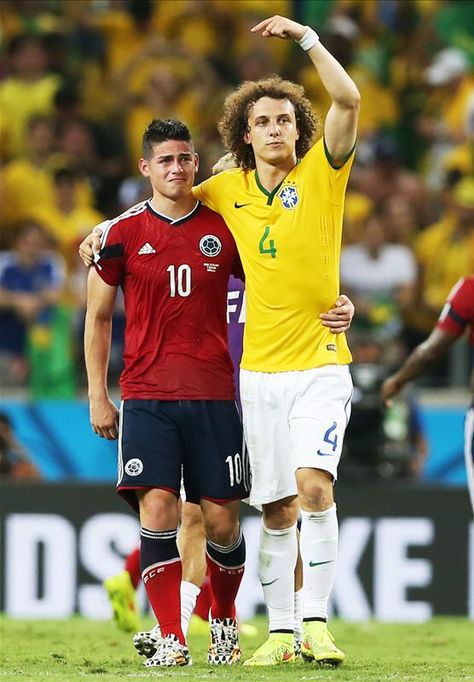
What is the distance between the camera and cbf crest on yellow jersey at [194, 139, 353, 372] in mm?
6680

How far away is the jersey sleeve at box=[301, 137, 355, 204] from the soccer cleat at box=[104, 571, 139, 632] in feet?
10.0

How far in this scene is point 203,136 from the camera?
15055 mm

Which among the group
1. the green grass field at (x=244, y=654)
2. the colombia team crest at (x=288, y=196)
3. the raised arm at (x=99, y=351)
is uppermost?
the colombia team crest at (x=288, y=196)

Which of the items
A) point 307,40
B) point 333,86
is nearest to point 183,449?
point 333,86

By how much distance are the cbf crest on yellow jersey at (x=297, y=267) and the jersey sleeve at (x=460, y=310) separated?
4.54 ft

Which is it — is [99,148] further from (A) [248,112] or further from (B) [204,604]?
(A) [248,112]

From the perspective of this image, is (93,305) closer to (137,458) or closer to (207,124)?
(137,458)

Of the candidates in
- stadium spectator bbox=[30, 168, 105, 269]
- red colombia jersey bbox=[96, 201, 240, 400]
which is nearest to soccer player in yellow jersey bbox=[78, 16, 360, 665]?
red colombia jersey bbox=[96, 201, 240, 400]

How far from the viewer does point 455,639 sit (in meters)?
8.98

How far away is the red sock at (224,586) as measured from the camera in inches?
274

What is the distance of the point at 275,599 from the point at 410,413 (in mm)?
5331

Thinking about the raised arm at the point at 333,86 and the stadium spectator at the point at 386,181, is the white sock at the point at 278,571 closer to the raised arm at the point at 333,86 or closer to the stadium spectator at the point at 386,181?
the raised arm at the point at 333,86

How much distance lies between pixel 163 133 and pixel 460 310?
2.08 meters

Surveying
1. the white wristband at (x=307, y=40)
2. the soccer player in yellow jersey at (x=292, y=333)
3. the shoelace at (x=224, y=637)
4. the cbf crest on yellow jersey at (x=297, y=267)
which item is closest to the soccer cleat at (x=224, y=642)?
the shoelace at (x=224, y=637)
